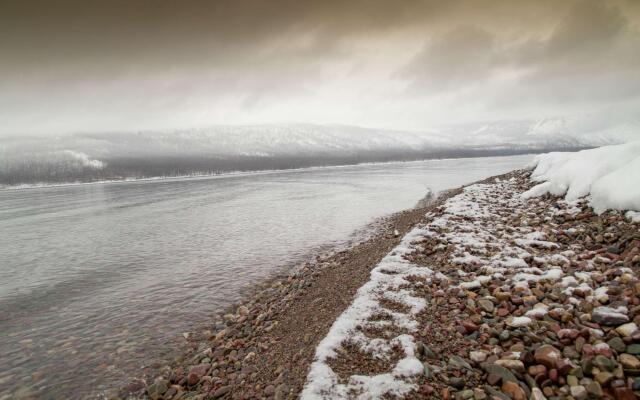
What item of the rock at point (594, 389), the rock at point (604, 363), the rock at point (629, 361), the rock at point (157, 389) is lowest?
the rock at point (157, 389)

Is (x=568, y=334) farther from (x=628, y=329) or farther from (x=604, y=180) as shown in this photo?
(x=604, y=180)

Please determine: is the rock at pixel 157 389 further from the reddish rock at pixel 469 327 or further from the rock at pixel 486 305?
the rock at pixel 486 305

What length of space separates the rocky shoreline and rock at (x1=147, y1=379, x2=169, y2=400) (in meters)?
0.03

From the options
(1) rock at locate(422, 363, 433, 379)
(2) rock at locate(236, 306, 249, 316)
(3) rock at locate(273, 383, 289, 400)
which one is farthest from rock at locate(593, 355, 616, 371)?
(2) rock at locate(236, 306, 249, 316)

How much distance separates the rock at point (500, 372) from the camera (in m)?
5.37

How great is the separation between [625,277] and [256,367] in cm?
885

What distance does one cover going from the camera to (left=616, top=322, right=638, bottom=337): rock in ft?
18.2

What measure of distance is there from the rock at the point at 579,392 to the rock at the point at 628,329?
158 cm

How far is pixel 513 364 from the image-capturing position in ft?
18.3

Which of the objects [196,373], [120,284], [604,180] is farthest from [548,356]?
[120,284]

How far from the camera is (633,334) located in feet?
18.0

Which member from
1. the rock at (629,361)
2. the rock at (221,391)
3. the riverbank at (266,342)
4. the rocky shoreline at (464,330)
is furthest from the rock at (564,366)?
the rock at (221,391)

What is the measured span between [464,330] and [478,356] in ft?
2.95

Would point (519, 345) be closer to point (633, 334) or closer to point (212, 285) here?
point (633, 334)
